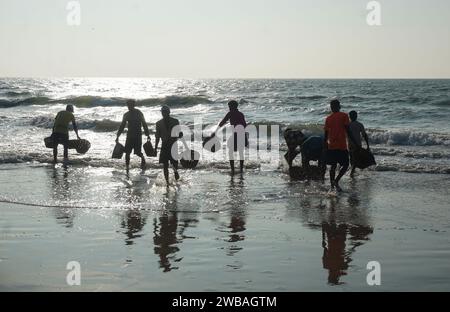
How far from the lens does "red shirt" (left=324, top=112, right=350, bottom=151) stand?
33.5ft

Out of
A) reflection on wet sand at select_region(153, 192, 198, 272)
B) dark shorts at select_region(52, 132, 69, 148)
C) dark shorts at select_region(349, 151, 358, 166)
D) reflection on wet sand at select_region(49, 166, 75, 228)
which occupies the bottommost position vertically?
reflection on wet sand at select_region(153, 192, 198, 272)

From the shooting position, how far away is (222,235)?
7441 mm

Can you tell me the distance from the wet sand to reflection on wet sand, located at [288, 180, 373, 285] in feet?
0.06

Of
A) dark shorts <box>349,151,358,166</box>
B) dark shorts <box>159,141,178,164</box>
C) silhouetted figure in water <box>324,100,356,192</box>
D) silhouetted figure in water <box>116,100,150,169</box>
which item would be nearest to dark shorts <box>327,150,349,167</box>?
silhouetted figure in water <box>324,100,356,192</box>

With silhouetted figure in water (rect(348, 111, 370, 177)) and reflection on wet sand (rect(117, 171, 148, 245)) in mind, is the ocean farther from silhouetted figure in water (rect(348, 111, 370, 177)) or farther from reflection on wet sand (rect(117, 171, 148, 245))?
silhouetted figure in water (rect(348, 111, 370, 177))

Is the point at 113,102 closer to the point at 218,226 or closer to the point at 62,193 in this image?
the point at 62,193

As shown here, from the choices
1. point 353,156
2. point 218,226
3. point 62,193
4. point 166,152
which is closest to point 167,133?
point 166,152

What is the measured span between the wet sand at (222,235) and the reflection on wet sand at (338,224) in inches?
0.7

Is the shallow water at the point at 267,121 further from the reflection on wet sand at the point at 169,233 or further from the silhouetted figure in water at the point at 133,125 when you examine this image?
the reflection on wet sand at the point at 169,233

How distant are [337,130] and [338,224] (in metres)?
2.56

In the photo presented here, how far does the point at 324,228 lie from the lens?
796 cm

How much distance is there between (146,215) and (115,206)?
974mm
